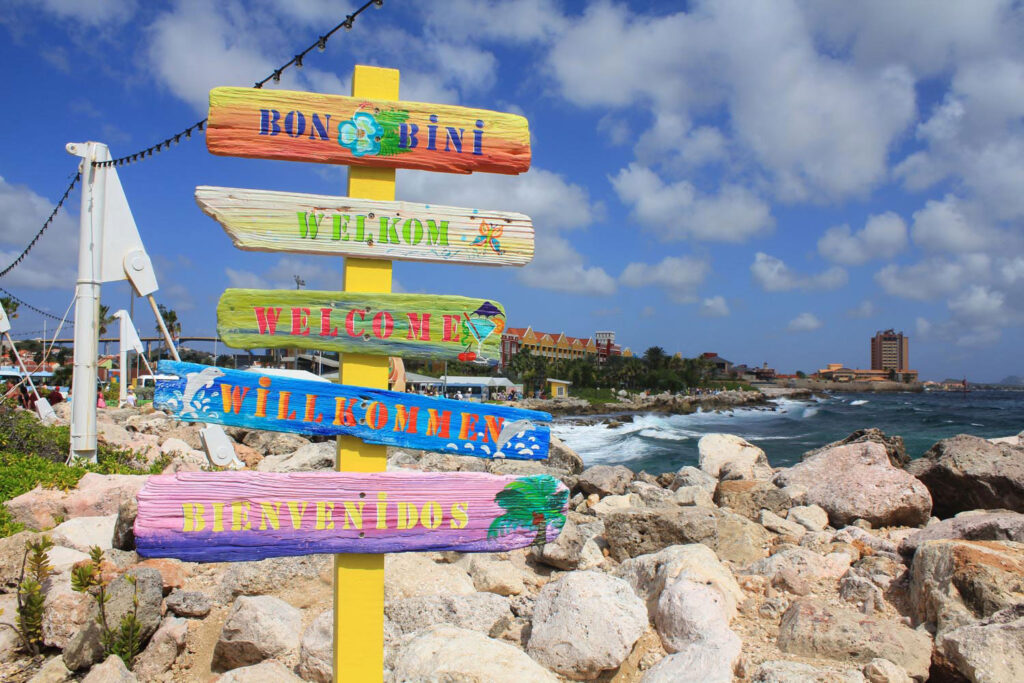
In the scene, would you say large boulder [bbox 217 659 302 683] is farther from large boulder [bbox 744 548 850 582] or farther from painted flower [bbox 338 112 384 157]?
large boulder [bbox 744 548 850 582]

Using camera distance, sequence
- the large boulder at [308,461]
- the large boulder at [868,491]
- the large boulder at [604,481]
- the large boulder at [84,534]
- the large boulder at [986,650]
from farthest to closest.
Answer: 1. the large boulder at [604,481]
2. the large boulder at [308,461]
3. the large boulder at [868,491]
4. the large boulder at [84,534]
5. the large boulder at [986,650]

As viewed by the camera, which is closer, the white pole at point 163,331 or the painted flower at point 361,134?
the painted flower at point 361,134

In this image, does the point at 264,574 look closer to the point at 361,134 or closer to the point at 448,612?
the point at 448,612

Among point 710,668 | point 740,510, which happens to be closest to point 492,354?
point 710,668

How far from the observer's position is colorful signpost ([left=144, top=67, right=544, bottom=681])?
2.61m

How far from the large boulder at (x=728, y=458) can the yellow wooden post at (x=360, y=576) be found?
10242 mm

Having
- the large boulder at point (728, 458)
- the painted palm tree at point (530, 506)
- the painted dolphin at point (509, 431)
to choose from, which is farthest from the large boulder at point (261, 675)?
the large boulder at point (728, 458)

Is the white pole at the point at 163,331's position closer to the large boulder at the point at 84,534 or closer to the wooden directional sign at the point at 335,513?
the large boulder at the point at 84,534

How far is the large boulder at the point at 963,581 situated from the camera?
4645 mm

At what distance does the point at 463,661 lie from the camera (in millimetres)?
3465

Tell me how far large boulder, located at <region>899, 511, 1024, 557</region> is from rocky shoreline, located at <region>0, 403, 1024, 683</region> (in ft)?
0.06

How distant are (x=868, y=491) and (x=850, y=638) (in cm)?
486

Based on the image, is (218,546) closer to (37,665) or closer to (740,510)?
(37,665)

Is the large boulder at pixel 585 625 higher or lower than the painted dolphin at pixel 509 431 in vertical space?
lower
